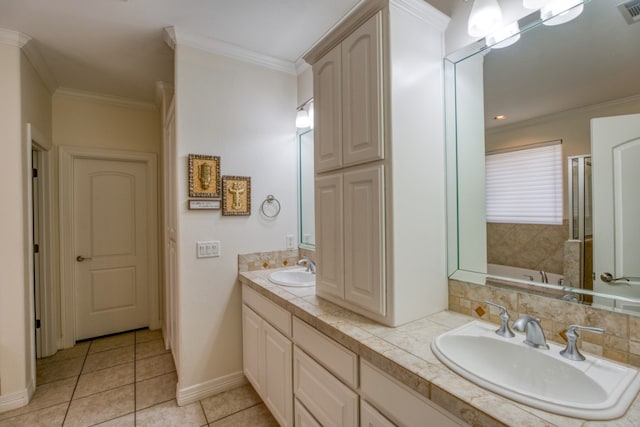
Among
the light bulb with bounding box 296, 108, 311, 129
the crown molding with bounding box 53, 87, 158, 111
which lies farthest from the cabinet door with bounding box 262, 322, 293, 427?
the crown molding with bounding box 53, 87, 158, 111

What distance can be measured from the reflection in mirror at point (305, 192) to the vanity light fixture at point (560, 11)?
1613mm

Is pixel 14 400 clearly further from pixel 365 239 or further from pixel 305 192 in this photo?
pixel 365 239

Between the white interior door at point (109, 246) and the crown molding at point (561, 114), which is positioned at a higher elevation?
the crown molding at point (561, 114)

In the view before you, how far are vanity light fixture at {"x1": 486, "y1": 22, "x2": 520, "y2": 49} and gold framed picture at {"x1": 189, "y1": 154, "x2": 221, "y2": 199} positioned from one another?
1795 mm

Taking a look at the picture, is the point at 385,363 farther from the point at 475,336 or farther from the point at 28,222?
the point at 28,222

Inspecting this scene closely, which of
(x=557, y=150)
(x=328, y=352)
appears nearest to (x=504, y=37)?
(x=557, y=150)

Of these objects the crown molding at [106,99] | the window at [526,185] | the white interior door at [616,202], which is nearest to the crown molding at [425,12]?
the window at [526,185]

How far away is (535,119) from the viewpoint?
4.09ft

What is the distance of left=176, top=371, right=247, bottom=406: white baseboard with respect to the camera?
6.81ft

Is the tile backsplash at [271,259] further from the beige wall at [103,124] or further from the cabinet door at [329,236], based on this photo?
the beige wall at [103,124]

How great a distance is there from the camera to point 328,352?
4.33 ft

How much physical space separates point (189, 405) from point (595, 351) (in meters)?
2.32

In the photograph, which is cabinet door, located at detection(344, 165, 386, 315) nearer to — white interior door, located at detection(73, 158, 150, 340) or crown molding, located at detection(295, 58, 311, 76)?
crown molding, located at detection(295, 58, 311, 76)

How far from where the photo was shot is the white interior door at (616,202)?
1.00 meters
